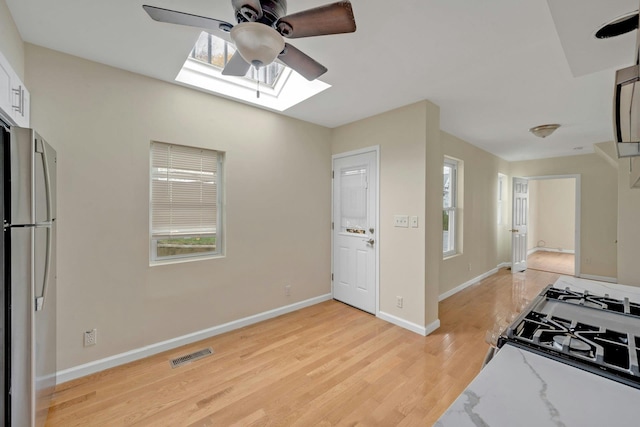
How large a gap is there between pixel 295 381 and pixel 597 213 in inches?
255

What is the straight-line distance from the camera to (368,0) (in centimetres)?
151

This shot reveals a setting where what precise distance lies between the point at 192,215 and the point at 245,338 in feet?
4.58

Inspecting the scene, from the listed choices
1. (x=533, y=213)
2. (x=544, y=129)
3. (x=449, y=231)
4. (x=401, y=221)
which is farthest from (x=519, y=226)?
(x=401, y=221)

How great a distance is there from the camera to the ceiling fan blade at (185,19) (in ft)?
4.29

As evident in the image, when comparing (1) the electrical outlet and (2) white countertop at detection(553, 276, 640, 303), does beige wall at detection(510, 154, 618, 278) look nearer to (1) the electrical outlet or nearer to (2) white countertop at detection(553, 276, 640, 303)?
(2) white countertop at detection(553, 276, 640, 303)

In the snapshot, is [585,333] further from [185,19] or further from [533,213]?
[533,213]

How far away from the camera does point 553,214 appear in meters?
8.09

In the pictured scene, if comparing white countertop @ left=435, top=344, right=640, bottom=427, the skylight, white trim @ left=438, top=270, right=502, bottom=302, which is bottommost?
white trim @ left=438, top=270, right=502, bottom=302

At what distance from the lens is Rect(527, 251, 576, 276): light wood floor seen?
19.3 ft

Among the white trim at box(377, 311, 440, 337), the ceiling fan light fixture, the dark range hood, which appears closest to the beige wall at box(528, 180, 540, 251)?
the white trim at box(377, 311, 440, 337)

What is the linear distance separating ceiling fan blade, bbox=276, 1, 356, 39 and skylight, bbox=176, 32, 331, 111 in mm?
1037

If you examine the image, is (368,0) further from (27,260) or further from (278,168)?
(27,260)

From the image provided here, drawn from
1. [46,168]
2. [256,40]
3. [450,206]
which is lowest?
[450,206]

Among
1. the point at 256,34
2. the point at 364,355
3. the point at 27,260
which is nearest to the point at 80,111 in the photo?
the point at 27,260
